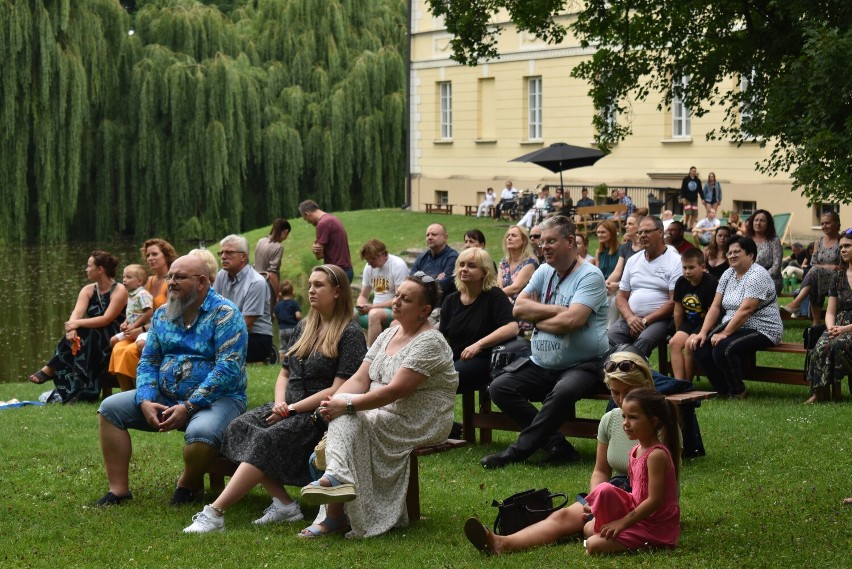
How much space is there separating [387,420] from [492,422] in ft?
8.13

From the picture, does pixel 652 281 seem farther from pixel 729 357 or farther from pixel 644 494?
pixel 644 494

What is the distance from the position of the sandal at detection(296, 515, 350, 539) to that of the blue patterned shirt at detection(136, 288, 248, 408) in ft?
4.00

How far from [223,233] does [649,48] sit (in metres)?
24.7

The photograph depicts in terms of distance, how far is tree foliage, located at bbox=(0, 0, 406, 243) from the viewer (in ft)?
112

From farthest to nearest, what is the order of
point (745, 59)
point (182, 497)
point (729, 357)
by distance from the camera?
1. point (745, 59)
2. point (729, 357)
3. point (182, 497)

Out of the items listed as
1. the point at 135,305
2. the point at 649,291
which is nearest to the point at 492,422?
the point at 649,291

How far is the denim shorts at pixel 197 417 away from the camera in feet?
24.9

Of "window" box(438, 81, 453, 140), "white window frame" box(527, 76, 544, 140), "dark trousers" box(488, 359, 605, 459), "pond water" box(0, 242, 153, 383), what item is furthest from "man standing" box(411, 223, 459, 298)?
"window" box(438, 81, 453, 140)

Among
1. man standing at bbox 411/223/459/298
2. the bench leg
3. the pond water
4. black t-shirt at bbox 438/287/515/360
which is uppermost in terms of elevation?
man standing at bbox 411/223/459/298

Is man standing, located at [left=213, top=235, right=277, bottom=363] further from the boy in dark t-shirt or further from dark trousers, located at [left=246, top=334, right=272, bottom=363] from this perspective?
the boy in dark t-shirt

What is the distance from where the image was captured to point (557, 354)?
8797 millimetres

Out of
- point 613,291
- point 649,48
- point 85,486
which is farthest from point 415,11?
point 85,486

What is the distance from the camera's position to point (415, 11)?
43094 mm

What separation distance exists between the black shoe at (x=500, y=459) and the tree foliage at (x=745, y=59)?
2872 mm
